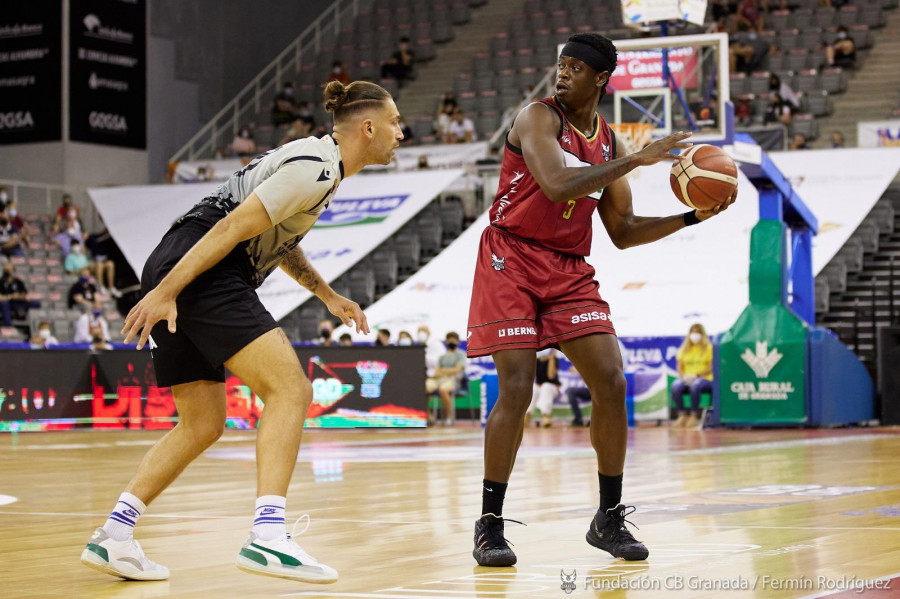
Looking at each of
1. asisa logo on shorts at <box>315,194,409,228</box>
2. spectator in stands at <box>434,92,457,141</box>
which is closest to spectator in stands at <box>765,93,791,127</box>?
spectator in stands at <box>434,92,457,141</box>

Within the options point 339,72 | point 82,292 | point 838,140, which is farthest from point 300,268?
point 339,72

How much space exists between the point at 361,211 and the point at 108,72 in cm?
835

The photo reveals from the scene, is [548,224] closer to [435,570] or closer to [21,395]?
[435,570]

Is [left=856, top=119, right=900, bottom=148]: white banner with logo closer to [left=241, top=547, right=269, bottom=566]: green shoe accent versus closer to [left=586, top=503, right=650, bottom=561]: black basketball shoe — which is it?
[left=586, top=503, right=650, bottom=561]: black basketball shoe

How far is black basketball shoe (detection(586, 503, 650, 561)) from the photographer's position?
4.82 m

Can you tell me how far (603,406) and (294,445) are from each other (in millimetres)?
1264

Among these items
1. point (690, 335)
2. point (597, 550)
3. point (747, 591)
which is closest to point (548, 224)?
point (597, 550)

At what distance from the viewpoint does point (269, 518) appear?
429 cm

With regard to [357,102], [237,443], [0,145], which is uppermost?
[0,145]

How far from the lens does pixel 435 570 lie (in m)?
4.62

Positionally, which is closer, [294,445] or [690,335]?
[294,445]

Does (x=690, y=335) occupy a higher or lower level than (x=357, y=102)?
lower

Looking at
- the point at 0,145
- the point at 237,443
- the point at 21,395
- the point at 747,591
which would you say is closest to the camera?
the point at 747,591

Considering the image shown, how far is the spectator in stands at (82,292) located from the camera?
22906 mm
